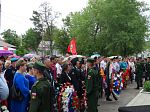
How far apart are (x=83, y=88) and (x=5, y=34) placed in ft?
259

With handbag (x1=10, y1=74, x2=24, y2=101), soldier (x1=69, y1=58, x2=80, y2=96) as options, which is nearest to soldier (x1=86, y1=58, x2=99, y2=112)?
soldier (x1=69, y1=58, x2=80, y2=96)

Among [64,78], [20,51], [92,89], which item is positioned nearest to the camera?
[92,89]

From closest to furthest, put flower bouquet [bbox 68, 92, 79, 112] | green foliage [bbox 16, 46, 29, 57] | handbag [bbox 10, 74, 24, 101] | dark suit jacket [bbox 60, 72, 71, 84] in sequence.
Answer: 1. handbag [bbox 10, 74, 24, 101]
2. flower bouquet [bbox 68, 92, 79, 112]
3. dark suit jacket [bbox 60, 72, 71, 84]
4. green foliage [bbox 16, 46, 29, 57]

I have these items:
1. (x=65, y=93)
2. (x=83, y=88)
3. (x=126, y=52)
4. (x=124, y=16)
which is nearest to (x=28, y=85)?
(x=65, y=93)

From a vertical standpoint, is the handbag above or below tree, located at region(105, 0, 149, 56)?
below

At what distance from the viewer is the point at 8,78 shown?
5828mm

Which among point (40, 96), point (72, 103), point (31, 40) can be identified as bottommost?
point (72, 103)

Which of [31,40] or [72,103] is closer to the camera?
[72,103]

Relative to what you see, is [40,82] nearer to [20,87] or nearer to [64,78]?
[20,87]

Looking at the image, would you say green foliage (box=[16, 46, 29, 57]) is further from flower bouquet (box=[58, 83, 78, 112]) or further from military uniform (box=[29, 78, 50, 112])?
military uniform (box=[29, 78, 50, 112])

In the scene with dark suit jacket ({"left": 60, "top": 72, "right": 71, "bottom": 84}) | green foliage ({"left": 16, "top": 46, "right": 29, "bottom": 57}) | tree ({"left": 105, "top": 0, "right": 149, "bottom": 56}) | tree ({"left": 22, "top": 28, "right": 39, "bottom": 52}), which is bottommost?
dark suit jacket ({"left": 60, "top": 72, "right": 71, "bottom": 84})

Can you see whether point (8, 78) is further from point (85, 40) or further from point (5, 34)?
point (5, 34)

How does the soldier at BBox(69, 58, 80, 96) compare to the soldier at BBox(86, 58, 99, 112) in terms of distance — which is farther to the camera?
the soldier at BBox(69, 58, 80, 96)

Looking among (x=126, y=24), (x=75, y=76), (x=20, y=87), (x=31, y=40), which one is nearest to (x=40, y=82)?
(x=20, y=87)
